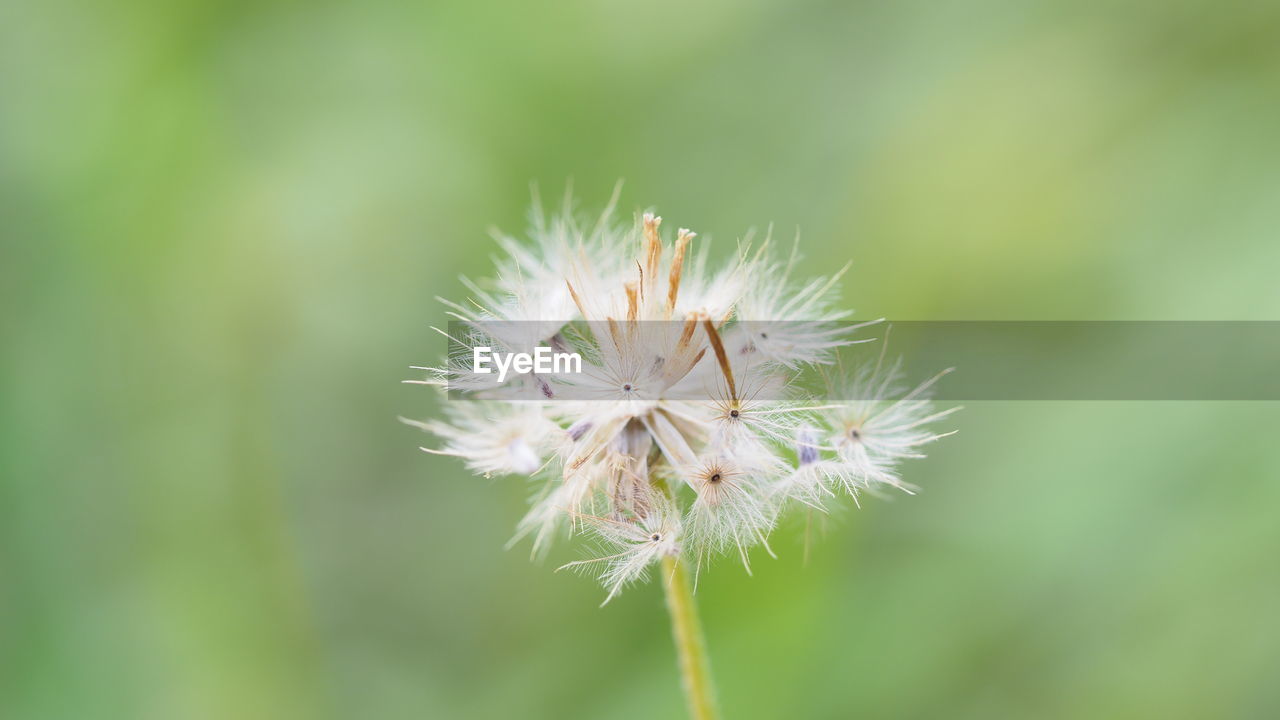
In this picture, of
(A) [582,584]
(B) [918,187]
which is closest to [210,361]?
(A) [582,584]

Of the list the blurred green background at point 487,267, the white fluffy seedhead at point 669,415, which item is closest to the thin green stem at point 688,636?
the white fluffy seedhead at point 669,415

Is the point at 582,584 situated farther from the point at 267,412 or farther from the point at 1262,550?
the point at 1262,550

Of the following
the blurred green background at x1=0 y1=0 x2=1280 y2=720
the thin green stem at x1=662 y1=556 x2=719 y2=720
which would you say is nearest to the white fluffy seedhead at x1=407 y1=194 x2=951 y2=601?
the thin green stem at x1=662 y1=556 x2=719 y2=720

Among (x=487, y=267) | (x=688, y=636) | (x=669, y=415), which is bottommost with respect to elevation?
(x=688, y=636)

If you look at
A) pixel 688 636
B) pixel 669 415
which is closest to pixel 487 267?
pixel 669 415

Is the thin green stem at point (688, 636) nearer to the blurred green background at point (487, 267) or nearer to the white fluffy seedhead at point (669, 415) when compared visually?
the white fluffy seedhead at point (669, 415)

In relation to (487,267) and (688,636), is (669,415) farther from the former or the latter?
(487,267)
